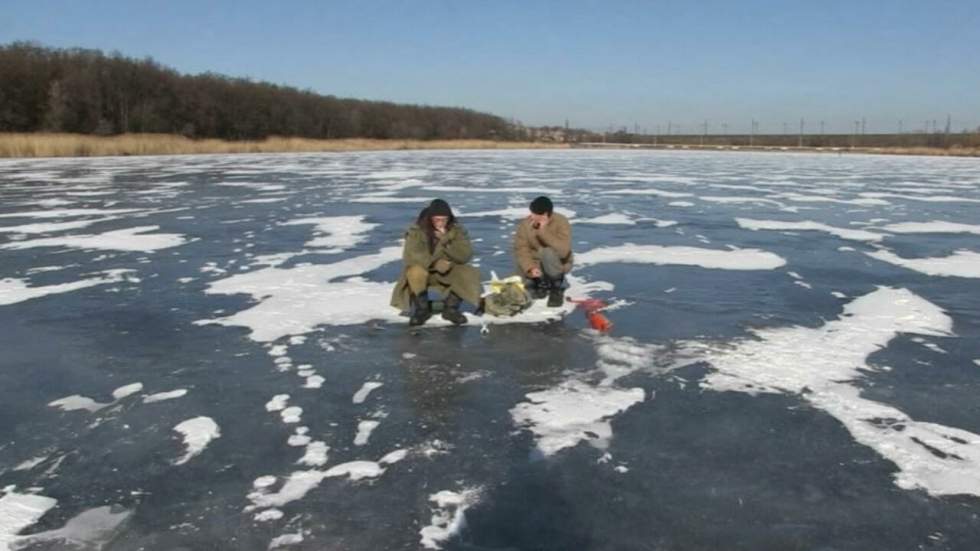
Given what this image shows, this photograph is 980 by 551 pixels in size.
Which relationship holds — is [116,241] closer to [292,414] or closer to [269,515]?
[292,414]

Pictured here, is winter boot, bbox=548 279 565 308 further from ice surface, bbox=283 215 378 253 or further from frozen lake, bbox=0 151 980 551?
ice surface, bbox=283 215 378 253

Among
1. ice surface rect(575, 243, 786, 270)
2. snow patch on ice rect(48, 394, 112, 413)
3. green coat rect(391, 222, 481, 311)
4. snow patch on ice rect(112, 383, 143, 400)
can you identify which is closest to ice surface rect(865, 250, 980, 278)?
ice surface rect(575, 243, 786, 270)

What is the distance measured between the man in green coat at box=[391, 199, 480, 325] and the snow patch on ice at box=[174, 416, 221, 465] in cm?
212

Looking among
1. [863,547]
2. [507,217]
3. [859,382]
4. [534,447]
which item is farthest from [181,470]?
[507,217]

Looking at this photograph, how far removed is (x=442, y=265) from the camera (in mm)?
5641

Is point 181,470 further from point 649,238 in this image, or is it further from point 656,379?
point 649,238

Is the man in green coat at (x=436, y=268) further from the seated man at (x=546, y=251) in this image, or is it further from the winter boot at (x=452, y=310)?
the seated man at (x=546, y=251)

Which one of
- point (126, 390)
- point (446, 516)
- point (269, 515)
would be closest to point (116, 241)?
point (126, 390)

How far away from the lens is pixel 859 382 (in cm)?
424

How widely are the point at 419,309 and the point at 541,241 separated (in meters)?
1.30

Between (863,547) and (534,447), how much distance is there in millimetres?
1393

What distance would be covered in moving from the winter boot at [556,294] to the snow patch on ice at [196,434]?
317 cm

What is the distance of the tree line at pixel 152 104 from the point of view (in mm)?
49312

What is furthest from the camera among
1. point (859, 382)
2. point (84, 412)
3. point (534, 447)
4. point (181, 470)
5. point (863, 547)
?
point (859, 382)
